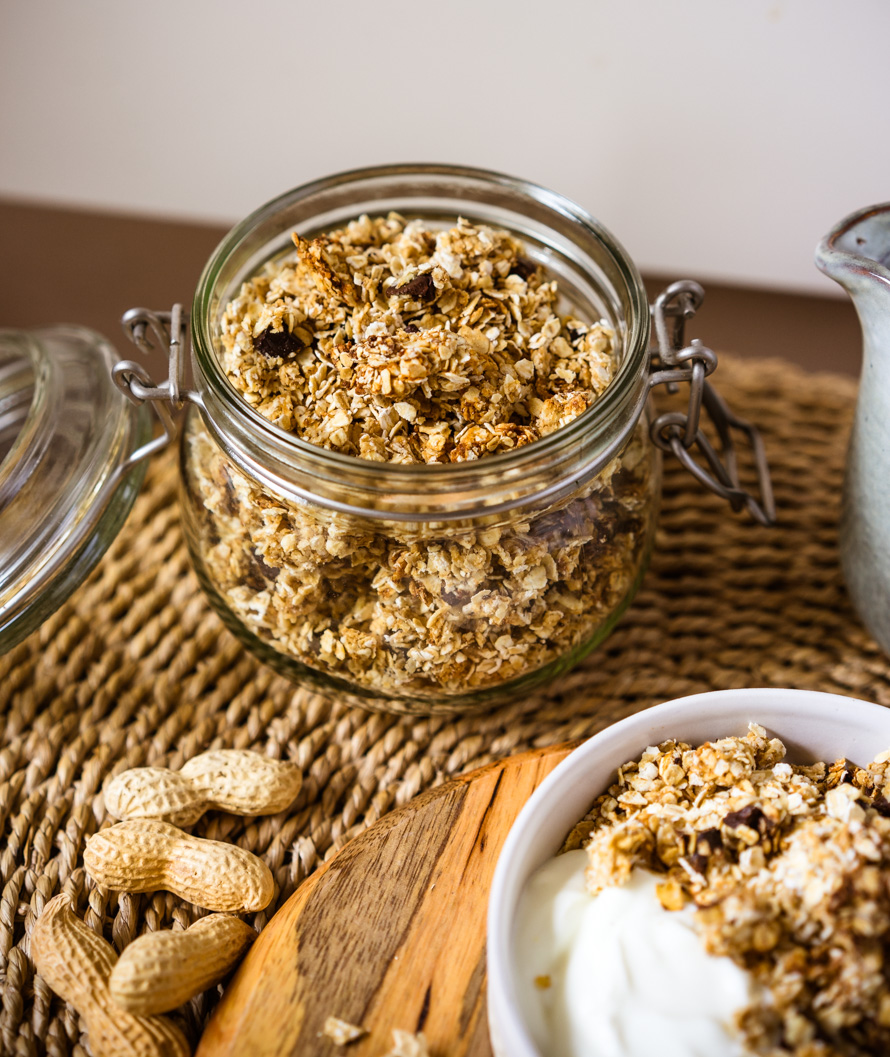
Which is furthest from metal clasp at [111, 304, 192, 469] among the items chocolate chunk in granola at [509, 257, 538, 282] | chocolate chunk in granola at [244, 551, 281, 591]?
chocolate chunk in granola at [509, 257, 538, 282]

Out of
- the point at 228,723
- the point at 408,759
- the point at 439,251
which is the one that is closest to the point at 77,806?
the point at 228,723

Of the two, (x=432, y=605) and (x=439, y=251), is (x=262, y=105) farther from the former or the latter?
(x=432, y=605)

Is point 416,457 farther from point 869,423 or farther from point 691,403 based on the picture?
point 869,423

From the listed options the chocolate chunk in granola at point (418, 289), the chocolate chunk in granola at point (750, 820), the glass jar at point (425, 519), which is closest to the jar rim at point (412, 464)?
the glass jar at point (425, 519)

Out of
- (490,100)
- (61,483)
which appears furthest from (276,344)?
(490,100)

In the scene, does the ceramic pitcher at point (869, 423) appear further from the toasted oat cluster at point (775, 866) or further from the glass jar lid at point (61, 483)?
the glass jar lid at point (61, 483)
